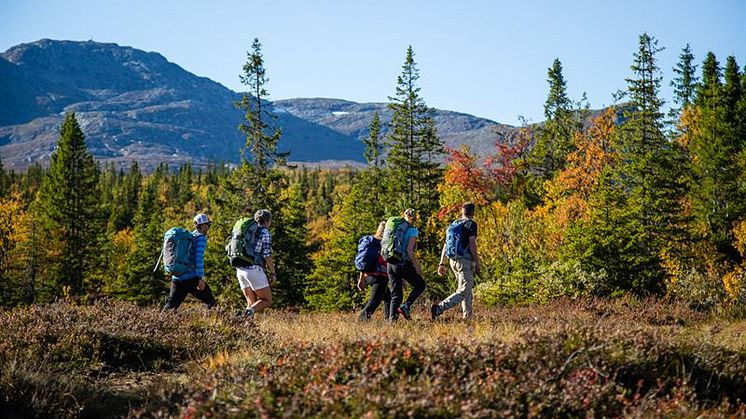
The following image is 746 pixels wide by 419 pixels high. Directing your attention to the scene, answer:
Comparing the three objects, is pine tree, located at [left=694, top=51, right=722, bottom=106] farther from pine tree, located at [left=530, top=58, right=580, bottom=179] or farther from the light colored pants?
the light colored pants

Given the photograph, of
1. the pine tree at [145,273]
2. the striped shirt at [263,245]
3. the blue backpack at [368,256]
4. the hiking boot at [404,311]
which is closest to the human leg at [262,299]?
the striped shirt at [263,245]

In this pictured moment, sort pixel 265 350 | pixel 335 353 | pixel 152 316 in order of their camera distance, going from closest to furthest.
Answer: pixel 335 353
pixel 265 350
pixel 152 316

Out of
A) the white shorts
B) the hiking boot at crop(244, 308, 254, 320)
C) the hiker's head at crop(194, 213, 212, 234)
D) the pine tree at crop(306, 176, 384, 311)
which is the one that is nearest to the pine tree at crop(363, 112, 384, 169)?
the pine tree at crop(306, 176, 384, 311)

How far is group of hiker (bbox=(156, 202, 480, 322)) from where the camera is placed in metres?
9.70

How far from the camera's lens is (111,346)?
24.8 ft

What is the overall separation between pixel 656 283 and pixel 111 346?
21.0 metres

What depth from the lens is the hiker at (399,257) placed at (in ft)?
32.1

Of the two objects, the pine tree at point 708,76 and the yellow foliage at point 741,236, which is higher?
the pine tree at point 708,76

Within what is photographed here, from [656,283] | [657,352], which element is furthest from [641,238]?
[657,352]

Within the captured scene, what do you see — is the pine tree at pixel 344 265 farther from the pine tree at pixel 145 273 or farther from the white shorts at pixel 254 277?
the white shorts at pixel 254 277

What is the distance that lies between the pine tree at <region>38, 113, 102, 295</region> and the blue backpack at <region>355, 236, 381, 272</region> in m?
41.0

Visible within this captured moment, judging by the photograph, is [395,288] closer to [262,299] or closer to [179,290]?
[262,299]

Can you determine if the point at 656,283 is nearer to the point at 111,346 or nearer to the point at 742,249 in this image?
the point at 742,249

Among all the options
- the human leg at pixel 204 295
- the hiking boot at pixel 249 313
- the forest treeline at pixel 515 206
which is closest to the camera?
the hiking boot at pixel 249 313
